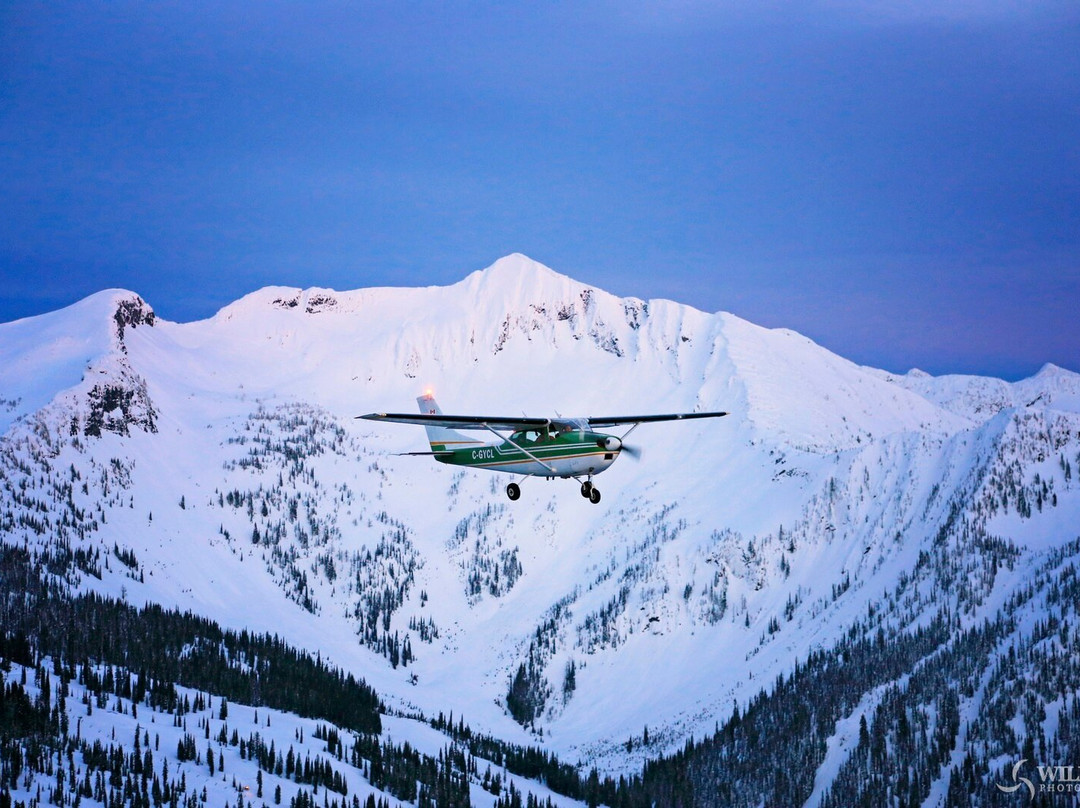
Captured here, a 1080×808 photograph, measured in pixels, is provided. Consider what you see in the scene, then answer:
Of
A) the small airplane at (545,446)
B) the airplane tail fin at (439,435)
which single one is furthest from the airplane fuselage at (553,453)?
the airplane tail fin at (439,435)

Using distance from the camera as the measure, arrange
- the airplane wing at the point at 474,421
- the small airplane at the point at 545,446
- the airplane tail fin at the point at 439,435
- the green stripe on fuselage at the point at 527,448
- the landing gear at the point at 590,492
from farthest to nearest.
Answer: the airplane tail fin at the point at 439,435 → the airplane wing at the point at 474,421 → the green stripe on fuselage at the point at 527,448 → the small airplane at the point at 545,446 → the landing gear at the point at 590,492

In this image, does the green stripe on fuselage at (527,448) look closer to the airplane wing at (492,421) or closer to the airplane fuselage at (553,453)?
the airplane fuselage at (553,453)

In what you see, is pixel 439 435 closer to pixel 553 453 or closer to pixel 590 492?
pixel 553 453

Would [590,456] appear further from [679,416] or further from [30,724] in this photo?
[30,724]

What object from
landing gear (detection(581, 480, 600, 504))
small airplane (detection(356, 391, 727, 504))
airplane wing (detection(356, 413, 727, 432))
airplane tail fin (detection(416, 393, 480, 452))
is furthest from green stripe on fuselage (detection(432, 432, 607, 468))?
landing gear (detection(581, 480, 600, 504))

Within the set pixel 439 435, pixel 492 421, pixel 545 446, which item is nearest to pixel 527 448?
pixel 545 446

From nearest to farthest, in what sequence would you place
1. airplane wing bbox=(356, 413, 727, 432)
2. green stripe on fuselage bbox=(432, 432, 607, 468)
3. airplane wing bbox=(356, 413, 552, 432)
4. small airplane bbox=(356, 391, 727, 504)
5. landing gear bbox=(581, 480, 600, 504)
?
landing gear bbox=(581, 480, 600, 504) → small airplane bbox=(356, 391, 727, 504) → green stripe on fuselage bbox=(432, 432, 607, 468) → airplane wing bbox=(356, 413, 727, 432) → airplane wing bbox=(356, 413, 552, 432)

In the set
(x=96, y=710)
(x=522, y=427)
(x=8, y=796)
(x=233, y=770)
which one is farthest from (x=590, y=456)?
(x=96, y=710)

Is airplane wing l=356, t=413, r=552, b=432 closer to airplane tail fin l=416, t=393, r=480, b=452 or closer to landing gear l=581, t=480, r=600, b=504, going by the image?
landing gear l=581, t=480, r=600, b=504
